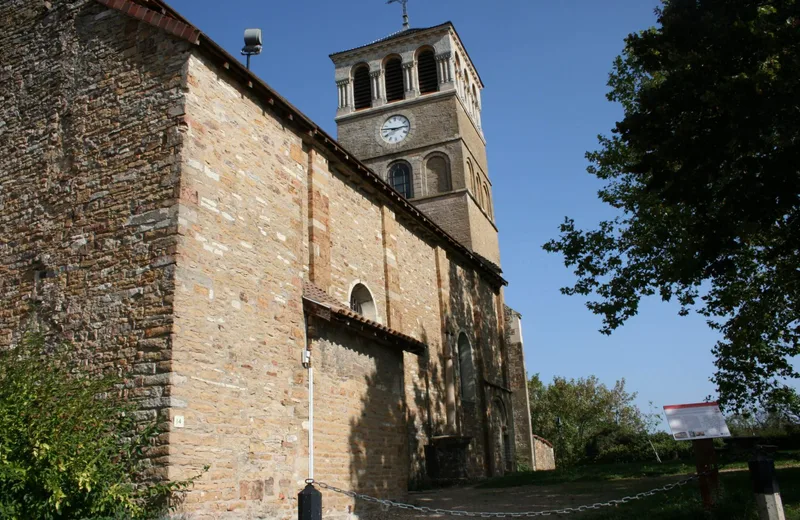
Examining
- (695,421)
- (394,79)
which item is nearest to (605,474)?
(695,421)

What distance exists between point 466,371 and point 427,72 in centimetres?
1694

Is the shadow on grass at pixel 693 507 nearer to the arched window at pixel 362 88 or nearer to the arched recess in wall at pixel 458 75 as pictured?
the arched recess in wall at pixel 458 75

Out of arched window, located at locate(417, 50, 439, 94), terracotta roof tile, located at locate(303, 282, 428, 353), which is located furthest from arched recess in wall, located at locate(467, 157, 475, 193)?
terracotta roof tile, located at locate(303, 282, 428, 353)

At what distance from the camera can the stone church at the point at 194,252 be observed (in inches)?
365

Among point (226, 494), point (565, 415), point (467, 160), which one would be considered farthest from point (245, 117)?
point (565, 415)

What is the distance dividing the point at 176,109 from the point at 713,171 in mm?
7815

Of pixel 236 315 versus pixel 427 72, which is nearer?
pixel 236 315

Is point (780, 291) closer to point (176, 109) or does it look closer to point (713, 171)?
point (713, 171)

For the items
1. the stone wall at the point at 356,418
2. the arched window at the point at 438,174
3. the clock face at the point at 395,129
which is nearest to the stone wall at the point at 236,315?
the stone wall at the point at 356,418

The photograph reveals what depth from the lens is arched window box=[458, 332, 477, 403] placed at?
22.5 meters

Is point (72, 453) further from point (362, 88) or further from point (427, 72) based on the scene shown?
point (362, 88)

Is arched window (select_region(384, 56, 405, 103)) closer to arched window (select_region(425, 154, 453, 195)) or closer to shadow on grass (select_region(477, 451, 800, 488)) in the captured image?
arched window (select_region(425, 154, 453, 195))

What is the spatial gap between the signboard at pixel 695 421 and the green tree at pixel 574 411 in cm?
3210

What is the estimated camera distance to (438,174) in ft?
102
